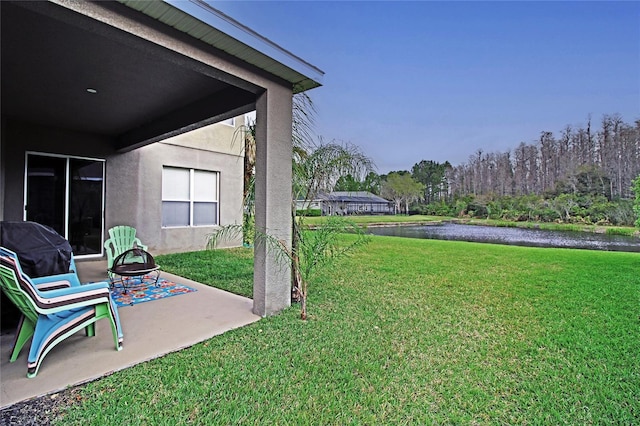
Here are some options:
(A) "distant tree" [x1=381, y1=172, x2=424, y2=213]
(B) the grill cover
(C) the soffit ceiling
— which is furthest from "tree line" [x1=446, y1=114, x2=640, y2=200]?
(B) the grill cover

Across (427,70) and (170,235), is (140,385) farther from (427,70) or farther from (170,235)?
(427,70)

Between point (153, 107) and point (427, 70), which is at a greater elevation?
point (427, 70)

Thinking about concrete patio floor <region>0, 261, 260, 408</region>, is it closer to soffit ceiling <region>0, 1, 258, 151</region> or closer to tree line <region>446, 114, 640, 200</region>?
soffit ceiling <region>0, 1, 258, 151</region>

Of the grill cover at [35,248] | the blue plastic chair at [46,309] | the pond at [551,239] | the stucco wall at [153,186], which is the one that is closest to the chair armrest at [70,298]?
the blue plastic chair at [46,309]

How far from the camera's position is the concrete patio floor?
8.02ft

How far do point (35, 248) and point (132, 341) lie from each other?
1.48 m

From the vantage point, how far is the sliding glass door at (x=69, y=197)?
705 centimetres

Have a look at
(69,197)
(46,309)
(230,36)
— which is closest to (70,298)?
(46,309)

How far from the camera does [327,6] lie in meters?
11.5

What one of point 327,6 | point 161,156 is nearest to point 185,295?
point 161,156

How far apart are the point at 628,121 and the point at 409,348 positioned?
4371cm

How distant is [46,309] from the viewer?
2537 mm

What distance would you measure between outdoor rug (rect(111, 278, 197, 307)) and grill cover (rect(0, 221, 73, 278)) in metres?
1.07

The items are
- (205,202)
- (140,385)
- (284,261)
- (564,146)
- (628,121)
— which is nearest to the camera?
(140,385)
